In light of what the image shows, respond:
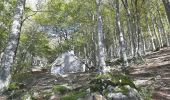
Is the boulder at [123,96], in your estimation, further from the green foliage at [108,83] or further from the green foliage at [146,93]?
the green foliage at [146,93]

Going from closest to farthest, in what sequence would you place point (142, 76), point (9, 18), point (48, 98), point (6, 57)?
point (48, 98)
point (6, 57)
point (142, 76)
point (9, 18)

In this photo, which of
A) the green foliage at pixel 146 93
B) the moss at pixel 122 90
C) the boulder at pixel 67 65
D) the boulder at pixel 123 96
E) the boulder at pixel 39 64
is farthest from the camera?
the boulder at pixel 39 64

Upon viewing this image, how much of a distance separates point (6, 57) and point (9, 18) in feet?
67.3

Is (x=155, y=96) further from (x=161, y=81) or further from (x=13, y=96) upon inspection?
(x=13, y=96)

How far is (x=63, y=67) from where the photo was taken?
33500 millimetres

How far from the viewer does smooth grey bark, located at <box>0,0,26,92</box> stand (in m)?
10.4

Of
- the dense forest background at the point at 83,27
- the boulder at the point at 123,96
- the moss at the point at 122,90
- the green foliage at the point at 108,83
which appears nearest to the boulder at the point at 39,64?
the dense forest background at the point at 83,27

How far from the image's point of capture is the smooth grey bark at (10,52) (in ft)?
34.1

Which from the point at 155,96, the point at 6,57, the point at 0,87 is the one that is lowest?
the point at 155,96

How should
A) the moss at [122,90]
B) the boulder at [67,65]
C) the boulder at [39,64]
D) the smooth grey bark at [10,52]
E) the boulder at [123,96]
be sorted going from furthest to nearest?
1. the boulder at [39,64]
2. the boulder at [67,65]
3. the smooth grey bark at [10,52]
4. the moss at [122,90]
5. the boulder at [123,96]

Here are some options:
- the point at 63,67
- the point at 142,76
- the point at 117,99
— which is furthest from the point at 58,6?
the point at 117,99

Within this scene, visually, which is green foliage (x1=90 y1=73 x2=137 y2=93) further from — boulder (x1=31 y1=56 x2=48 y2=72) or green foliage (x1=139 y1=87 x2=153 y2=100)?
boulder (x1=31 y1=56 x2=48 y2=72)

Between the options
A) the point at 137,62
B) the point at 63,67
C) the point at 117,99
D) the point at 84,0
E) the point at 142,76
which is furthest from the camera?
the point at 84,0

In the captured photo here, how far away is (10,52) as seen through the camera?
10.8 m
